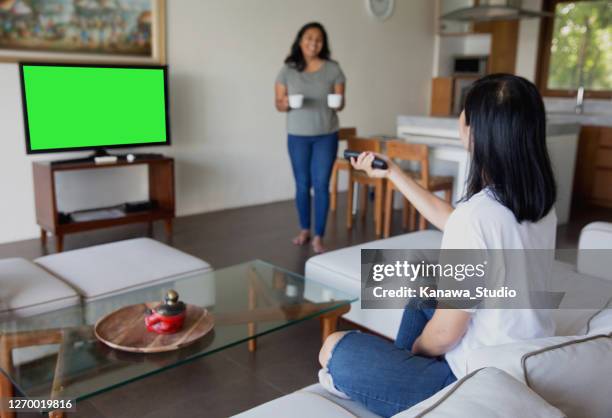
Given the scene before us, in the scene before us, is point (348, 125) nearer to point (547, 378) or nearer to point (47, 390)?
point (47, 390)

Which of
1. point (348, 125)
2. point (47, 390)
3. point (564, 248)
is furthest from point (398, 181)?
point (348, 125)

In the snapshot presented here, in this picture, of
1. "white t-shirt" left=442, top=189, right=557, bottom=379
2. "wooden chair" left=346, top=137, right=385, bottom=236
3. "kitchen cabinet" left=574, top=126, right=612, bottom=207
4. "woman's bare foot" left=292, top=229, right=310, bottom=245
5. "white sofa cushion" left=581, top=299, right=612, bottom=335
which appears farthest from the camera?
"kitchen cabinet" left=574, top=126, right=612, bottom=207

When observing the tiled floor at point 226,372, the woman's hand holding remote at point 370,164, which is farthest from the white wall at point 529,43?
the woman's hand holding remote at point 370,164

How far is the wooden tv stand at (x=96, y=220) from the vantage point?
3.65m

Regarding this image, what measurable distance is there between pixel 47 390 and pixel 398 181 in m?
1.08

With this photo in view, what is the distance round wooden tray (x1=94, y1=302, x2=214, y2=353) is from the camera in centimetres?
166

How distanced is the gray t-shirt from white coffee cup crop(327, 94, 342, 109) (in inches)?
4.5

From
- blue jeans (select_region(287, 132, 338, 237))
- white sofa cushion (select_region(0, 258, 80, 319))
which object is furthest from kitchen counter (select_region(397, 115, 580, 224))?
white sofa cushion (select_region(0, 258, 80, 319))

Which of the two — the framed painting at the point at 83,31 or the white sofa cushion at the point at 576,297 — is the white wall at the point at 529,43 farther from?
the white sofa cushion at the point at 576,297

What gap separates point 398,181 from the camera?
1.63m

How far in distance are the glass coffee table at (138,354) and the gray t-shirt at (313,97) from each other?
1315mm

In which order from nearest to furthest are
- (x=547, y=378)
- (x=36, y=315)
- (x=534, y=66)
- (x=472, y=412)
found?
(x=472, y=412) → (x=547, y=378) → (x=36, y=315) → (x=534, y=66)

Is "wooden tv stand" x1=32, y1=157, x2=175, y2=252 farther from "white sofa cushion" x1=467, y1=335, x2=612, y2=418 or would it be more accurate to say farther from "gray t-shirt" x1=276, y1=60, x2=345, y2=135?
"white sofa cushion" x1=467, y1=335, x2=612, y2=418

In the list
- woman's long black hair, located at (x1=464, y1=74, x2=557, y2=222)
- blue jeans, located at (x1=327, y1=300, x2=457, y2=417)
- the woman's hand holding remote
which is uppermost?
woman's long black hair, located at (x1=464, y1=74, x2=557, y2=222)
